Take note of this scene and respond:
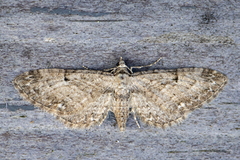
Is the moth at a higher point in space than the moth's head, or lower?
lower

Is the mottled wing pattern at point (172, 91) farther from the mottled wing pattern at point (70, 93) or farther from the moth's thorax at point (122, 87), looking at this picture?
the mottled wing pattern at point (70, 93)

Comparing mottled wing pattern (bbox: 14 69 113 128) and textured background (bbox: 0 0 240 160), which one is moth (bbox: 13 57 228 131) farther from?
textured background (bbox: 0 0 240 160)

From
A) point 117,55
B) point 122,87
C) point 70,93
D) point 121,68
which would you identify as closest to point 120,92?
point 122,87

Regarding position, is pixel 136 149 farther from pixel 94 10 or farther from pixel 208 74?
pixel 94 10

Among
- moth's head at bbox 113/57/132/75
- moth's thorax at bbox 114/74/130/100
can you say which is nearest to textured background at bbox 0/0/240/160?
moth's head at bbox 113/57/132/75

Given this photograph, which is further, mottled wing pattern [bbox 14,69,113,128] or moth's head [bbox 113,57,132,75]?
moth's head [bbox 113,57,132,75]

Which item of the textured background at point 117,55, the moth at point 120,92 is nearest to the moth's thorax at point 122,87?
the moth at point 120,92

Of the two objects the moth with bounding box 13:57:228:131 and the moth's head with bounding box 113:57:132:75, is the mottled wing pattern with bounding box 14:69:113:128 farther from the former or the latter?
the moth's head with bounding box 113:57:132:75
